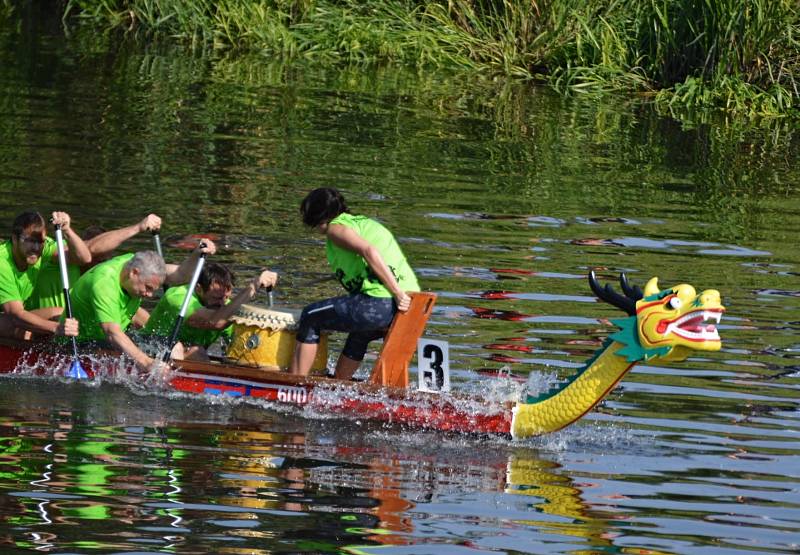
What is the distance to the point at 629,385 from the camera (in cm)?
1209

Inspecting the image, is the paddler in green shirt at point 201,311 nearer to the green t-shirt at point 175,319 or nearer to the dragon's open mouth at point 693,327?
the green t-shirt at point 175,319

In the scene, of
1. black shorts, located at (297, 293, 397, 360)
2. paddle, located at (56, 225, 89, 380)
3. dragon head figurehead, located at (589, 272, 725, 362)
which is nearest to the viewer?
dragon head figurehead, located at (589, 272, 725, 362)

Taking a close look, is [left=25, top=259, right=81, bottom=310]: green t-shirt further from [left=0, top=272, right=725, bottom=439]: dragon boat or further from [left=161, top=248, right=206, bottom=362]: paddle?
[left=161, top=248, right=206, bottom=362]: paddle

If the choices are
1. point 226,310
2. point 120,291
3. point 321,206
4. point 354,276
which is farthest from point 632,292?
point 120,291

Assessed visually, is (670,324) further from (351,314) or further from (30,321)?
(30,321)

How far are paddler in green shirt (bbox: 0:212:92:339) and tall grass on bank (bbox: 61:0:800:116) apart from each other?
48.9ft

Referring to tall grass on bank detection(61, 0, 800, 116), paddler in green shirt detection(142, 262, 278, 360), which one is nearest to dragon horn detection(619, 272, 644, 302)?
paddler in green shirt detection(142, 262, 278, 360)

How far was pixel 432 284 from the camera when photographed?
14852mm

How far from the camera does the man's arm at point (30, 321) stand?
11.9 meters

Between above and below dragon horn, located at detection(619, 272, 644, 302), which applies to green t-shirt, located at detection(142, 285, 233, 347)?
below

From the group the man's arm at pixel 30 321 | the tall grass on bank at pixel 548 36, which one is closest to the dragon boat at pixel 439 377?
the man's arm at pixel 30 321

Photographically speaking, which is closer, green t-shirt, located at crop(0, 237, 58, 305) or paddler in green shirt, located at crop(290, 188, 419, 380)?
paddler in green shirt, located at crop(290, 188, 419, 380)

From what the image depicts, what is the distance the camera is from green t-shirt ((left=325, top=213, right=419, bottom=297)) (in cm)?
1105

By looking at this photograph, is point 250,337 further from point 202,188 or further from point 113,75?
point 113,75
